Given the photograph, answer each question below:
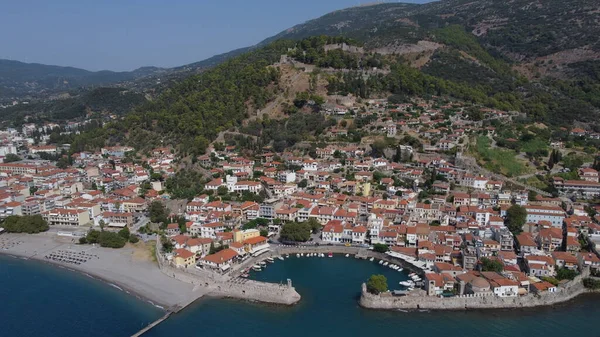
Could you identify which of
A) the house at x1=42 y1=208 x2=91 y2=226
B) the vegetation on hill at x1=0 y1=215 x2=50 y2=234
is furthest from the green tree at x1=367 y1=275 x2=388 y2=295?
the vegetation on hill at x1=0 y1=215 x2=50 y2=234

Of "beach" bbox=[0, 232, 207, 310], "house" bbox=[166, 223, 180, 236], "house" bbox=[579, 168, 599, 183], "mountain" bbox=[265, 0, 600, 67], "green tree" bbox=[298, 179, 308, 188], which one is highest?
"mountain" bbox=[265, 0, 600, 67]

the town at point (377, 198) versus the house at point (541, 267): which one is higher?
the town at point (377, 198)

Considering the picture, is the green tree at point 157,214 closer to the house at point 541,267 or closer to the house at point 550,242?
the house at point 541,267

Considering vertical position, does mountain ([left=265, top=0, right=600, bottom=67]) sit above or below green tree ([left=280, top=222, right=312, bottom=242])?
above

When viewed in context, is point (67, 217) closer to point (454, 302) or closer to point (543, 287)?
point (454, 302)

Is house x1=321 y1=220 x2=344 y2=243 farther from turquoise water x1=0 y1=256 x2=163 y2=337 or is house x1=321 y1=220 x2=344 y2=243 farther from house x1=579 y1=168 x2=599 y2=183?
house x1=579 y1=168 x2=599 y2=183

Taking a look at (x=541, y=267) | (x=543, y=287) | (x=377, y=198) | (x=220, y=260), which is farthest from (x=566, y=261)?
(x=220, y=260)

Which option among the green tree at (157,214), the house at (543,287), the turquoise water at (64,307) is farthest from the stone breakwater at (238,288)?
the house at (543,287)

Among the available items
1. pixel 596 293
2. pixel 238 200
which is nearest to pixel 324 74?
pixel 238 200
